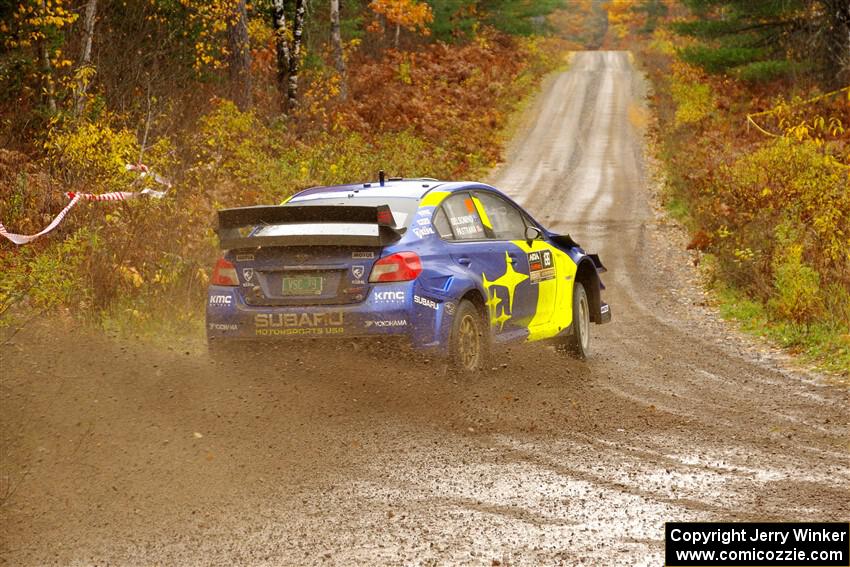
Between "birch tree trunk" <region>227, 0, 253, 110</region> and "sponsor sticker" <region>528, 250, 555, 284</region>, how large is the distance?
52.1 feet

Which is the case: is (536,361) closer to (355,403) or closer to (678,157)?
(355,403)

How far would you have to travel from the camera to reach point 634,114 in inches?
1758

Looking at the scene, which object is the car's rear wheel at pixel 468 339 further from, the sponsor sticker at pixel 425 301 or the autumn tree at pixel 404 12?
the autumn tree at pixel 404 12

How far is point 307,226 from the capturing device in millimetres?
8453

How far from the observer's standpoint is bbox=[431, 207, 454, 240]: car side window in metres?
8.88

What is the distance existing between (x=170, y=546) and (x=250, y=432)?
209 cm

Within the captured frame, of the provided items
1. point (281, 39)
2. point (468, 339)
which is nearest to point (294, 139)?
point (281, 39)

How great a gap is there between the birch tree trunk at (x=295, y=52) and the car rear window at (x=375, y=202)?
673 inches

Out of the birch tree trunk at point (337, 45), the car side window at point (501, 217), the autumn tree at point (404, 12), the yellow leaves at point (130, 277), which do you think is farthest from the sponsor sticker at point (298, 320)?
the autumn tree at point (404, 12)

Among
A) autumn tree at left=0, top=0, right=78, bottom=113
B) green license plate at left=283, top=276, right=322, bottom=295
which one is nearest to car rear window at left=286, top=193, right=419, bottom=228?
green license plate at left=283, top=276, right=322, bottom=295

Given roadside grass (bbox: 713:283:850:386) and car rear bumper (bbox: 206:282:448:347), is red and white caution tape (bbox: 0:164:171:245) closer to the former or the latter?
car rear bumper (bbox: 206:282:448:347)

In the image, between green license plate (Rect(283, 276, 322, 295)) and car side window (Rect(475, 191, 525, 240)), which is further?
car side window (Rect(475, 191, 525, 240))

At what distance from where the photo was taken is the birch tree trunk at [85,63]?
16517 mm

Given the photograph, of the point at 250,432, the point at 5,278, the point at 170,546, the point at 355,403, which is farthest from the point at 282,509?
the point at 5,278
